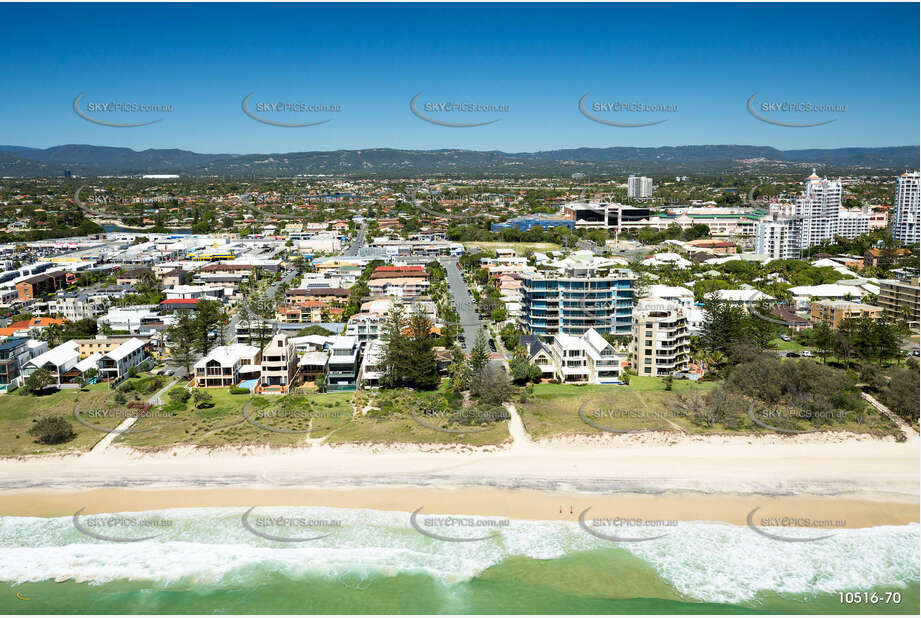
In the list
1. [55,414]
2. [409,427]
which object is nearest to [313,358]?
[409,427]

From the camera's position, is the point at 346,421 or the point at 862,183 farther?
the point at 862,183

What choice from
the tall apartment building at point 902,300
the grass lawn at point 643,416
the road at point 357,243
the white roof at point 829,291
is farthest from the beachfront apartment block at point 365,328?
the road at point 357,243

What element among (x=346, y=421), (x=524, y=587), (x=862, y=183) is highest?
(x=862, y=183)

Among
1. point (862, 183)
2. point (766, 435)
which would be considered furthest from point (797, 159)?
point (766, 435)

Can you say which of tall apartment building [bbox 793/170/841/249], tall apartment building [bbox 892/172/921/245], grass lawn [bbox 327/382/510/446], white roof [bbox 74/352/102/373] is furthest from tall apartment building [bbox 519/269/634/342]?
tall apartment building [bbox 892/172/921/245]

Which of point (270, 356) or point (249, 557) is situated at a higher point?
point (270, 356)

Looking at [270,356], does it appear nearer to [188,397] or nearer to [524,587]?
[188,397]

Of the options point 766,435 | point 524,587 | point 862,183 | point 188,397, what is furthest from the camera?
point 862,183
